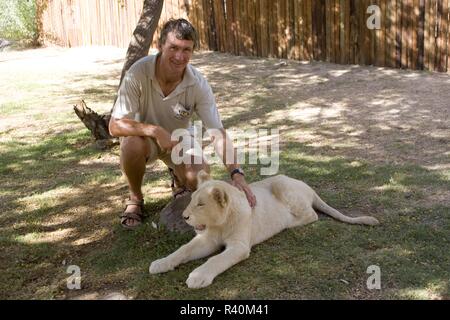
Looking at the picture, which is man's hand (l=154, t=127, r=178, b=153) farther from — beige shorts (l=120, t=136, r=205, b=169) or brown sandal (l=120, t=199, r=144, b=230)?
brown sandal (l=120, t=199, r=144, b=230)

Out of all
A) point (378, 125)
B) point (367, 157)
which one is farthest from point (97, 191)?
point (378, 125)

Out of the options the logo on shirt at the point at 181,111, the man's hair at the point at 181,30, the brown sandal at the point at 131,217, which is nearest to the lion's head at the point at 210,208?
the brown sandal at the point at 131,217

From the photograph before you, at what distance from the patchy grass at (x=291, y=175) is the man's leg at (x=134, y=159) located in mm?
155

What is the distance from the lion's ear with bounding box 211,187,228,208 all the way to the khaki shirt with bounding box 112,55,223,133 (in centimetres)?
88

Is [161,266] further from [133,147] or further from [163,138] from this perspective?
[133,147]

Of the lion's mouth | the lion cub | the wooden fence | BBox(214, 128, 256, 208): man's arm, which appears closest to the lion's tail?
the lion cub

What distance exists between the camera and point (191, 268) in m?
3.54

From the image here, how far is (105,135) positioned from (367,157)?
299 centimetres

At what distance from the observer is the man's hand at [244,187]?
12.5 ft

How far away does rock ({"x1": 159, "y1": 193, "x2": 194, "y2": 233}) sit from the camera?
410cm

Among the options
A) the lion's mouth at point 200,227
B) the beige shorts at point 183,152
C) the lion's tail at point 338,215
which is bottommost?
the lion's tail at point 338,215

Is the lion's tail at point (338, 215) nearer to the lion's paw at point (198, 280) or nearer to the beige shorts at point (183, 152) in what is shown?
the beige shorts at point (183, 152)

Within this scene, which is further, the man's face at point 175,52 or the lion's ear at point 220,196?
the man's face at point 175,52
